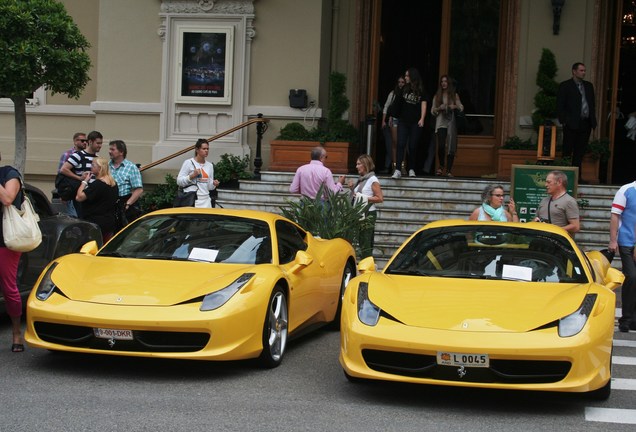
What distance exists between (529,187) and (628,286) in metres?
4.93

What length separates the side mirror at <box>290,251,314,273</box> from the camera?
8.85m

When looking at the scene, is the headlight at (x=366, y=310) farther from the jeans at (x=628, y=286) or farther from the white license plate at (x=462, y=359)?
the jeans at (x=628, y=286)

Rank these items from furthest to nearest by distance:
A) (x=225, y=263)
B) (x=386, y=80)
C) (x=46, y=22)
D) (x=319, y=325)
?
(x=386, y=80), (x=46, y=22), (x=319, y=325), (x=225, y=263)

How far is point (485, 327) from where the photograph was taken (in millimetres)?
6988

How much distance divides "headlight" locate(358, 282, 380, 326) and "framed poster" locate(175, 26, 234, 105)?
39.5 feet

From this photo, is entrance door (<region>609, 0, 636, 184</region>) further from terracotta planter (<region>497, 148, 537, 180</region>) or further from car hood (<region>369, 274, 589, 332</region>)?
car hood (<region>369, 274, 589, 332</region>)

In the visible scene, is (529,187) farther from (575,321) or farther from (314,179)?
(575,321)

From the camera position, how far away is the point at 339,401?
721cm

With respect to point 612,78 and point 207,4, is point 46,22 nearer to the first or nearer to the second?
point 207,4

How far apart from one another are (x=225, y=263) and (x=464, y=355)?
2524 mm

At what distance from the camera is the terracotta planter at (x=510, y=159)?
18.0 m

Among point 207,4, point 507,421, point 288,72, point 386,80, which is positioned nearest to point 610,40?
point 386,80

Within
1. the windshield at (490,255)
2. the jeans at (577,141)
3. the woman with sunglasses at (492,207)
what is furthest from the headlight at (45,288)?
the jeans at (577,141)

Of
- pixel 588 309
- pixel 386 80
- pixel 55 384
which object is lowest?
pixel 55 384
